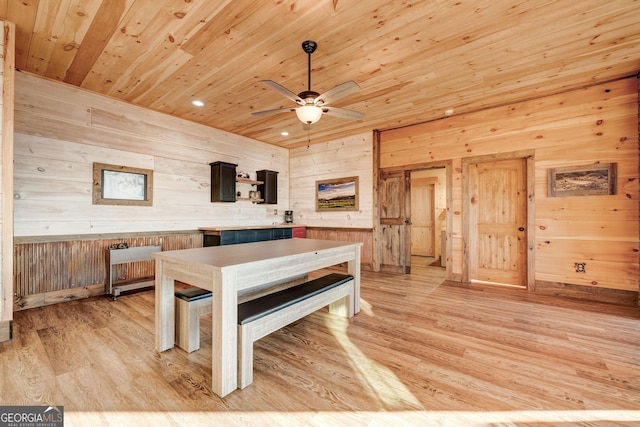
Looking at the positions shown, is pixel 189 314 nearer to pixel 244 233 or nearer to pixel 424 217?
pixel 244 233

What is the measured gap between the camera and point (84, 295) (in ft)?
11.5

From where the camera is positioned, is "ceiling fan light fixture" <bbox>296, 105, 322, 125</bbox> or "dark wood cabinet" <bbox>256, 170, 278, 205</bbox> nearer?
"ceiling fan light fixture" <bbox>296, 105, 322, 125</bbox>

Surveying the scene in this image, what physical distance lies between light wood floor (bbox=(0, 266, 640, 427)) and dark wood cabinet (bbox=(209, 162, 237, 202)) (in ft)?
7.82

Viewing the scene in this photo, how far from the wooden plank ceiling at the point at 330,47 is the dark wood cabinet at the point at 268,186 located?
1969 millimetres

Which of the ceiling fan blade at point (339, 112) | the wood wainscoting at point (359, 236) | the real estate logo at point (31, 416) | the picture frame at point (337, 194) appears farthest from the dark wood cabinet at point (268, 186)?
the real estate logo at point (31, 416)

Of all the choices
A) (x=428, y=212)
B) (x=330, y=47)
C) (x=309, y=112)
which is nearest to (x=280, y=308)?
(x=309, y=112)

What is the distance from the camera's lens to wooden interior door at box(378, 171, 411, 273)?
5.09 meters

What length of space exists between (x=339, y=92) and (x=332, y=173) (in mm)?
3442

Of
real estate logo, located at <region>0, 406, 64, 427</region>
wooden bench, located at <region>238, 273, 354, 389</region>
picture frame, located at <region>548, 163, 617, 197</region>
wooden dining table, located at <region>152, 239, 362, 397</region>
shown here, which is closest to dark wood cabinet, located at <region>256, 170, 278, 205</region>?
wooden bench, located at <region>238, 273, 354, 389</region>

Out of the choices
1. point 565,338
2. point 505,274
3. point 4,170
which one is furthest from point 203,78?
point 505,274

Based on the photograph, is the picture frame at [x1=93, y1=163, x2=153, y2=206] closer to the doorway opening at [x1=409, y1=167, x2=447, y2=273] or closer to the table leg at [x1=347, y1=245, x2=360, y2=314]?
the table leg at [x1=347, y1=245, x2=360, y2=314]

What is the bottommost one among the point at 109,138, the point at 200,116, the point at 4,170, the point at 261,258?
the point at 261,258

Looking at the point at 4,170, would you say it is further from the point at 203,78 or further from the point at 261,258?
the point at 261,258

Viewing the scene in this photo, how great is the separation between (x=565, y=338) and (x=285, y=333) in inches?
98.8
